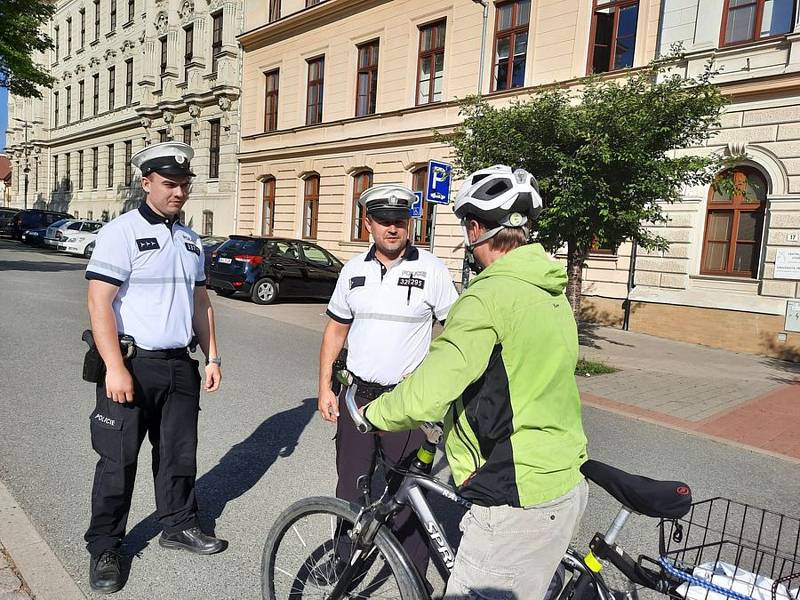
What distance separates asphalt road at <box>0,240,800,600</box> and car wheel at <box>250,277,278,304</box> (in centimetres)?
582

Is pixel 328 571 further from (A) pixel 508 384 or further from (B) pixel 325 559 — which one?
(A) pixel 508 384

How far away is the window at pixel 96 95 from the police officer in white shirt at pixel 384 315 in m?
43.0

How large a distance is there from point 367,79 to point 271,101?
6.13m

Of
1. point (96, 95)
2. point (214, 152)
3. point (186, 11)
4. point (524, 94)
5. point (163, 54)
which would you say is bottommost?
point (214, 152)

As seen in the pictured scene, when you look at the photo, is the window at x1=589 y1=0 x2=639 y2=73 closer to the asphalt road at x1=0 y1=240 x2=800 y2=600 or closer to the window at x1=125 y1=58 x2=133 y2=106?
the asphalt road at x1=0 y1=240 x2=800 y2=600

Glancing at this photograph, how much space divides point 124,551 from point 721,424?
227 inches

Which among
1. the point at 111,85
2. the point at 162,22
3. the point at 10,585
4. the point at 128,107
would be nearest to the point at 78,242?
the point at 162,22

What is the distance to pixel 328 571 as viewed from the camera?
243 centimetres

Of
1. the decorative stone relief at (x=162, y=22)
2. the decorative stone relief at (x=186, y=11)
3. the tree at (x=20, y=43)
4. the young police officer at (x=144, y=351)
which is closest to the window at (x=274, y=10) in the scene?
the decorative stone relief at (x=186, y=11)

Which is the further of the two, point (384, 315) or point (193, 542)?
point (193, 542)

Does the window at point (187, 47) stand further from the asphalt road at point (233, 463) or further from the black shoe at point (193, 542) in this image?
the black shoe at point (193, 542)

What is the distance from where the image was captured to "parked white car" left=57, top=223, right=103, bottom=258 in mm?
23547

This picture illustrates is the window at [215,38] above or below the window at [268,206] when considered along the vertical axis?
above

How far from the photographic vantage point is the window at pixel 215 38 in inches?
1115
